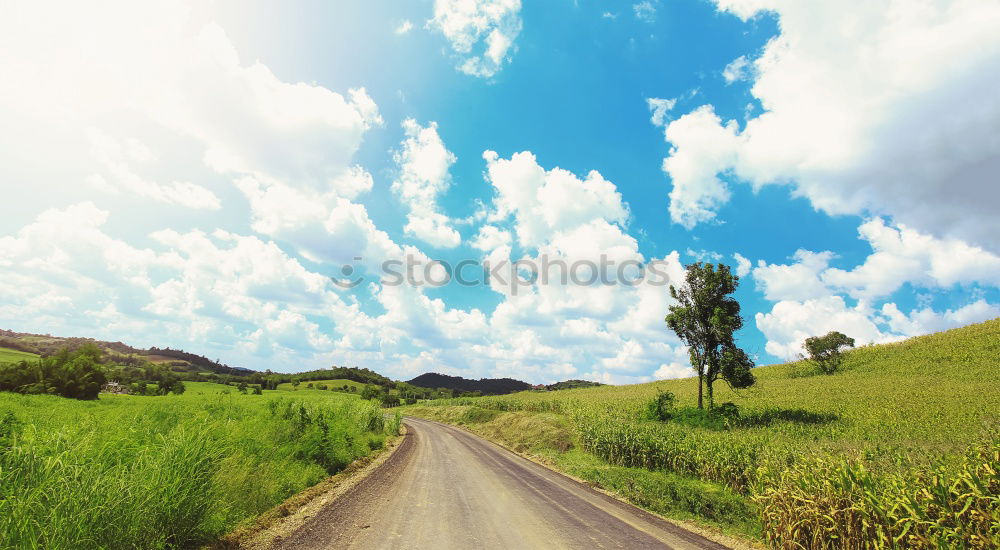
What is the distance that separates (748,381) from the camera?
3384 cm

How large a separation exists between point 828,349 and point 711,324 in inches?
1732

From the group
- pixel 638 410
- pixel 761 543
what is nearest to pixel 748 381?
pixel 638 410

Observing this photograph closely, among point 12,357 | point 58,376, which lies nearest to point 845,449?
point 58,376

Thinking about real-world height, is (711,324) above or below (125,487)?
above

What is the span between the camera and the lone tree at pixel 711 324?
34.1 m

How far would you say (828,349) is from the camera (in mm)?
62594

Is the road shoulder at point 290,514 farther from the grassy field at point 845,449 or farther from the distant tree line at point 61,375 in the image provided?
the distant tree line at point 61,375

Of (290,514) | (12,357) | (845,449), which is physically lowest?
(12,357)

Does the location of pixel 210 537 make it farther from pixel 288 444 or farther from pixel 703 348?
pixel 703 348

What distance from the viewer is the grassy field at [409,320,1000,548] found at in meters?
8.02

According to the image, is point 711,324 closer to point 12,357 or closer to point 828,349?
point 828,349

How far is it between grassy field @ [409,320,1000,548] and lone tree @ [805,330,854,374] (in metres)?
2.24

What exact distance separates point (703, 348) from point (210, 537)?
37213 millimetres

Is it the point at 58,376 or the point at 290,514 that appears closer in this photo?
the point at 290,514
